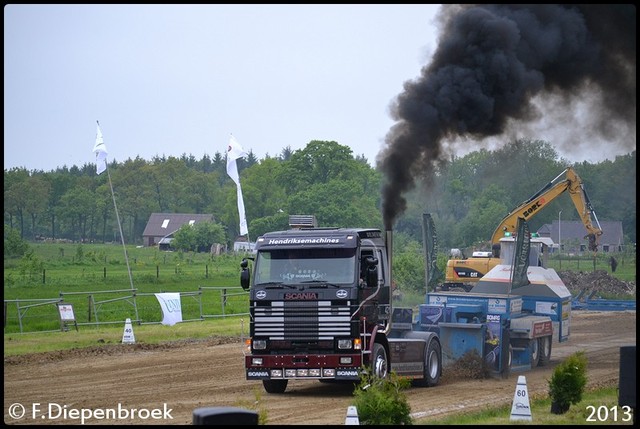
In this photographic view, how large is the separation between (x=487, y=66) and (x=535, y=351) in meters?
6.97

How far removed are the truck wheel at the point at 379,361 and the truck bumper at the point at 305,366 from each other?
41 centimetres

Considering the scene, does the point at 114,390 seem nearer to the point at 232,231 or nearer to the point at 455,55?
the point at 455,55

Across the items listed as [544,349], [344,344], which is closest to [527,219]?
[544,349]

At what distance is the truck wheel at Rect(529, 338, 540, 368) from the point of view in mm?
23531

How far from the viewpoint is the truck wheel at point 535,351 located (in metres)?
23.5

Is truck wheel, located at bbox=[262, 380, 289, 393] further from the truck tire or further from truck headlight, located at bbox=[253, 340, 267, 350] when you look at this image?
the truck tire

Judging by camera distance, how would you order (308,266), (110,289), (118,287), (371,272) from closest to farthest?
(371,272) → (308,266) → (110,289) → (118,287)

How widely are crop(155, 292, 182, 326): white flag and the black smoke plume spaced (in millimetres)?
14678

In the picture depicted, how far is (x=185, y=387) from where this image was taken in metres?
20.1

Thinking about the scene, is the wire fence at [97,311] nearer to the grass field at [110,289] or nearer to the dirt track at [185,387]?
the grass field at [110,289]

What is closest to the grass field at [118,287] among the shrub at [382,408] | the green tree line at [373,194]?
the green tree line at [373,194]

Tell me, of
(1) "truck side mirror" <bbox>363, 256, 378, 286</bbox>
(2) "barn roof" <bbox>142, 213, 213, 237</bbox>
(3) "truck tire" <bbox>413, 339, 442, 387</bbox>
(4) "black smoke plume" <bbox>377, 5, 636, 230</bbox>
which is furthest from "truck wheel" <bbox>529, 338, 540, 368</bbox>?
(2) "barn roof" <bbox>142, 213, 213, 237</bbox>

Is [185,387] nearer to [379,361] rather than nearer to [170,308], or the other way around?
[379,361]

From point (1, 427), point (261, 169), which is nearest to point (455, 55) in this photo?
point (1, 427)
